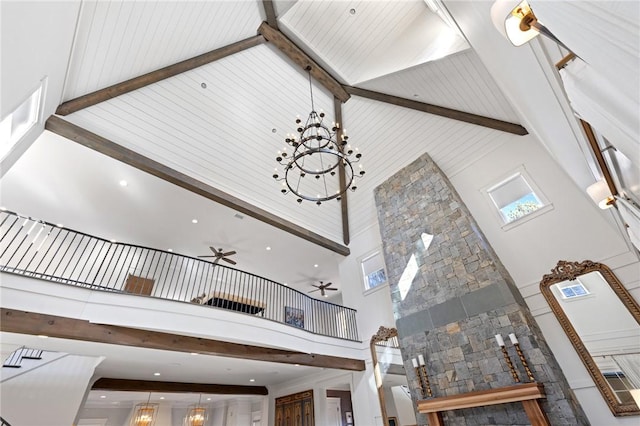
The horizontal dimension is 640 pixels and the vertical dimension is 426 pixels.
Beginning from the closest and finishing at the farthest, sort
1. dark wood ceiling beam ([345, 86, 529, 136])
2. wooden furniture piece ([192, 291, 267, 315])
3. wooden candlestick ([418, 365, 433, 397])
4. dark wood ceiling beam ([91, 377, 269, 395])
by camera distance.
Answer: wooden candlestick ([418, 365, 433, 397])
dark wood ceiling beam ([345, 86, 529, 136])
wooden furniture piece ([192, 291, 267, 315])
dark wood ceiling beam ([91, 377, 269, 395])

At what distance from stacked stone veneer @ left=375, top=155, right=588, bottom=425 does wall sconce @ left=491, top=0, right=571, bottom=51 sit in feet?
17.4

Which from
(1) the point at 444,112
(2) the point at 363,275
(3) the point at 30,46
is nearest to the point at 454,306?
(2) the point at 363,275

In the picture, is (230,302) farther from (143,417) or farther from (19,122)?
(19,122)

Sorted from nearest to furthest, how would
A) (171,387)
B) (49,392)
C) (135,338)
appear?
(135,338) → (49,392) → (171,387)

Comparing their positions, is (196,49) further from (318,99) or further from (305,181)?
(305,181)

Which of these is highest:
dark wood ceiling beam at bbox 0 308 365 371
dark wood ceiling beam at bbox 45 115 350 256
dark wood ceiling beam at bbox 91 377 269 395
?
dark wood ceiling beam at bbox 45 115 350 256

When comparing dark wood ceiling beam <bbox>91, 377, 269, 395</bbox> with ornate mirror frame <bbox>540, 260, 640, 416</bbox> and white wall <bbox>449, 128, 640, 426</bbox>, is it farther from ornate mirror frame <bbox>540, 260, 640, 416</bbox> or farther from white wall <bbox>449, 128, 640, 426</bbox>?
ornate mirror frame <bbox>540, 260, 640, 416</bbox>

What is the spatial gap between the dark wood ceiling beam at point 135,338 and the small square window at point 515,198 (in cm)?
560

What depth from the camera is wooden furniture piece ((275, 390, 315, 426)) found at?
869cm

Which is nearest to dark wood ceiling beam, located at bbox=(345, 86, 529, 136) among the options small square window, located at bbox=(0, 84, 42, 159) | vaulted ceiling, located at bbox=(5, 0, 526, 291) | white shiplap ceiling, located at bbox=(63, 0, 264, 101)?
vaulted ceiling, located at bbox=(5, 0, 526, 291)

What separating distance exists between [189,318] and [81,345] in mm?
1947

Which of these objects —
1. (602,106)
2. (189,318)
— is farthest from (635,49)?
(189,318)

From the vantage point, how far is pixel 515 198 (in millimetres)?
6562

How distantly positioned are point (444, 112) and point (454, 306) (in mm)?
4677
